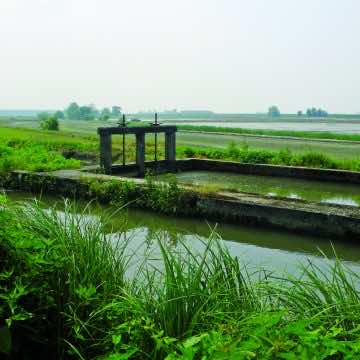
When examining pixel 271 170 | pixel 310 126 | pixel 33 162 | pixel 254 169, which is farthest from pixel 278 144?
pixel 310 126

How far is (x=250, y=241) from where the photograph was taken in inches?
303

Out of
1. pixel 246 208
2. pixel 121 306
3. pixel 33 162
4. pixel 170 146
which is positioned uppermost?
pixel 170 146

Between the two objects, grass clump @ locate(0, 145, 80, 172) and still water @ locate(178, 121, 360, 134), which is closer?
grass clump @ locate(0, 145, 80, 172)

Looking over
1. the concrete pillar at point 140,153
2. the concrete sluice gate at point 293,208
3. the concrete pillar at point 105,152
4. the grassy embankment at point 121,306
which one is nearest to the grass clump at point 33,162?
the concrete pillar at point 105,152

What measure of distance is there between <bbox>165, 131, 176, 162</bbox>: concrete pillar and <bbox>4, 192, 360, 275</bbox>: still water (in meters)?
5.98

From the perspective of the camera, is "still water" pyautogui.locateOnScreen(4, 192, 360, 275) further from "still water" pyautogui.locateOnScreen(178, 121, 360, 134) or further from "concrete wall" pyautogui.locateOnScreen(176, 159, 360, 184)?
"still water" pyautogui.locateOnScreen(178, 121, 360, 134)

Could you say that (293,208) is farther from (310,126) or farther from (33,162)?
(310,126)

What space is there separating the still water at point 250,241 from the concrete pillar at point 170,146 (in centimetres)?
598

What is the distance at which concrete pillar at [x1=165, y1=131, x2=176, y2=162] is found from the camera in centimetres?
1512

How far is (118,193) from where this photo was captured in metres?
9.98

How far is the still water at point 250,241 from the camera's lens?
6.64m

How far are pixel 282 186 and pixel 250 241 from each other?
16.5ft

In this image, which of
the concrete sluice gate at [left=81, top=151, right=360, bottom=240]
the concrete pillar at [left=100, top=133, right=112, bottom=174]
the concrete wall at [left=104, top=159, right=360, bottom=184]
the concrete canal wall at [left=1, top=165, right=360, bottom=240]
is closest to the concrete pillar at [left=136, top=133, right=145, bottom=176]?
the concrete wall at [left=104, top=159, right=360, bottom=184]

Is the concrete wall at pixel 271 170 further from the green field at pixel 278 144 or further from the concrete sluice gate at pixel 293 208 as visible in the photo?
the green field at pixel 278 144
